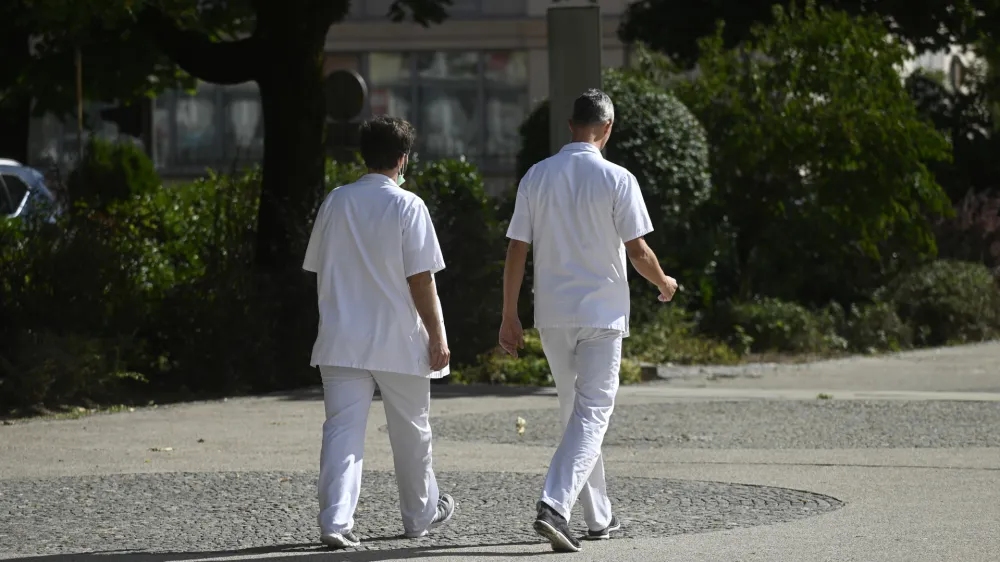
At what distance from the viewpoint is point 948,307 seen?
17.5 metres

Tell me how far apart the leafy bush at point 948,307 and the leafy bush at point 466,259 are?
5.53 m

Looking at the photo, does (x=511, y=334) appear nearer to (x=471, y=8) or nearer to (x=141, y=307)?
(x=141, y=307)

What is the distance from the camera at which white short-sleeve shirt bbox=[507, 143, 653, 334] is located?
6.54m

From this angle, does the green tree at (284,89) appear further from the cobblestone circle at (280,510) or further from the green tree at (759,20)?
the green tree at (759,20)

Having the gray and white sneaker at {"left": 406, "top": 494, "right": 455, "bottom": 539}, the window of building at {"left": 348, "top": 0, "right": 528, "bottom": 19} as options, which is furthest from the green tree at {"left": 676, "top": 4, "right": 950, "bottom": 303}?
the window of building at {"left": 348, "top": 0, "right": 528, "bottom": 19}

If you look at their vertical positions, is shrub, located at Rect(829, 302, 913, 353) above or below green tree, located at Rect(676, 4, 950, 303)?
below

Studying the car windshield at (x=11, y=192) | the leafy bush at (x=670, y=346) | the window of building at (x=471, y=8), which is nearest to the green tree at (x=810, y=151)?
the leafy bush at (x=670, y=346)

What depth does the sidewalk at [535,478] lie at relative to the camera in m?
6.65

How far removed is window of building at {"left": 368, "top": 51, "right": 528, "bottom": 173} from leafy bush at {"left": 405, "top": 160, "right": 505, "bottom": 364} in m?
26.3

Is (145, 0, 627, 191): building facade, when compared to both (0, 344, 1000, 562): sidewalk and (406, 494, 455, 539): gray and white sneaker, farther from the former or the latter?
(406, 494, 455, 539): gray and white sneaker

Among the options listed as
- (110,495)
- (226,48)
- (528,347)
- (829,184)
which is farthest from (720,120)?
(110,495)

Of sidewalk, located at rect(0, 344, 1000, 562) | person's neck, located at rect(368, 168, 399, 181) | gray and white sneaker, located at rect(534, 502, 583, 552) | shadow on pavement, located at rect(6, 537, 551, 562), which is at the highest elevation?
person's neck, located at rect(368, 168, 399, 181)

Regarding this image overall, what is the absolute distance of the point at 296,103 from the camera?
13.8m

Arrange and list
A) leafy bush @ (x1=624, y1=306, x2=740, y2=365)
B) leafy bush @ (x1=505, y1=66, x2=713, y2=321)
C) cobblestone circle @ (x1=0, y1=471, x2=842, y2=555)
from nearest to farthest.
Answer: cobblestone circle @ (x1=0, y1=471, x2=842, y2=555) < leafy bush @ (x1=624, y1=306, x2=740, y2=365) < leafy bush @ (x1=505, y1=66, x2=713, y2=321)
